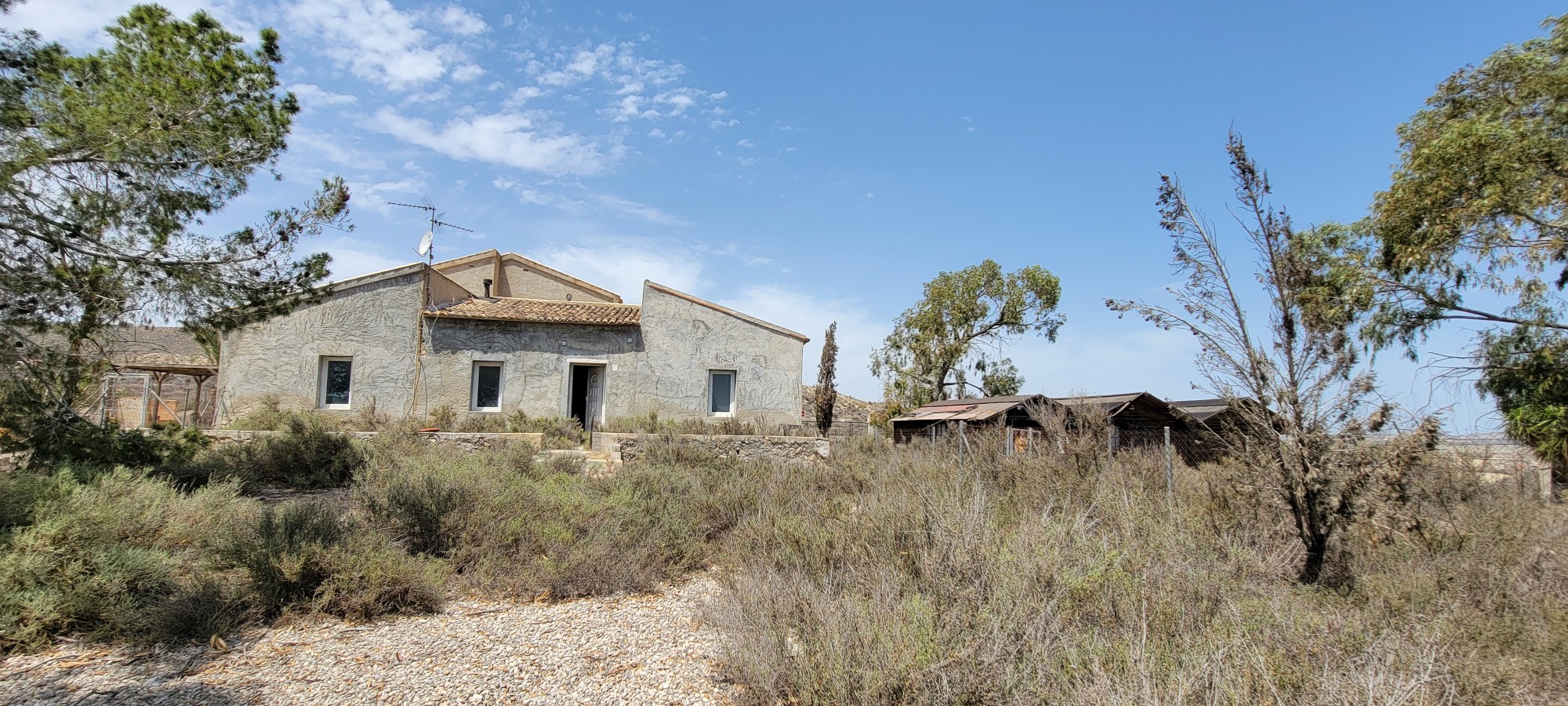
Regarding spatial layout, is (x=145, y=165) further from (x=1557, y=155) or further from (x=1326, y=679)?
(x=1557, y=155)

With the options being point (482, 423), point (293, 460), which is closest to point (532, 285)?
point (482, 423)

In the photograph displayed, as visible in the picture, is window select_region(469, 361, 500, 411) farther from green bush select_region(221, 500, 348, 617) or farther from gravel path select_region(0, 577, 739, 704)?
gravel path select_region(0, 577, 739, 704)

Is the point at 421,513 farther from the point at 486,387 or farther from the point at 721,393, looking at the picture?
the point at 721,393

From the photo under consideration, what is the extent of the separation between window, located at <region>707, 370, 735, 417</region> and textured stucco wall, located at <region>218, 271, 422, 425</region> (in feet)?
21.0

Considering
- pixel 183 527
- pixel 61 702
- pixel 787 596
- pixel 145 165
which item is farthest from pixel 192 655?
pixel 145 165

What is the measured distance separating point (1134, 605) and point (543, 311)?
14892 mm

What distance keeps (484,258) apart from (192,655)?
1725 centimetres

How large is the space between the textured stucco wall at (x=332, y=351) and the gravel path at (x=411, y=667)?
38.9ft

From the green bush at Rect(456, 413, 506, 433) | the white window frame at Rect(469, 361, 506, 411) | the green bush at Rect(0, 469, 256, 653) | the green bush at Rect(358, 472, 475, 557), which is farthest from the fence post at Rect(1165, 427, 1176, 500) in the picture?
the white window frame at Rect(469, 361, 506, 411)

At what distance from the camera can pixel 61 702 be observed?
3309 mm

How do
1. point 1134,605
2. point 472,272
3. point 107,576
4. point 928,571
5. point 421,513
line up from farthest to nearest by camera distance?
point 472,272 < point 421,513 < point 107,576 < point 928,571 < point 1134,605

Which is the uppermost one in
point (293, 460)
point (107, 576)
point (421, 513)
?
point (293, 460)

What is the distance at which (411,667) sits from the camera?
390cm

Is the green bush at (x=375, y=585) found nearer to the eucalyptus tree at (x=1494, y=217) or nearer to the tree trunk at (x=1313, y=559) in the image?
the tree trunk at (x=1313, y=559)
